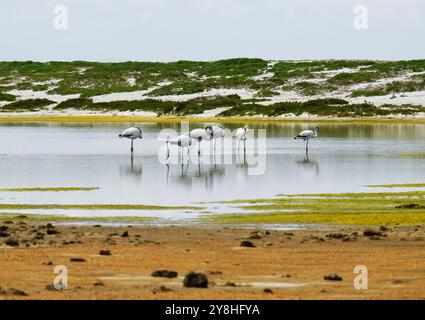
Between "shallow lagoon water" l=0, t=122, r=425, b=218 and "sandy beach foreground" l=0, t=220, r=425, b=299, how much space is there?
4.38 m

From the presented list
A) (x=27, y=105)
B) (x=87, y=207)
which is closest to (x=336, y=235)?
(x=87, y=207)

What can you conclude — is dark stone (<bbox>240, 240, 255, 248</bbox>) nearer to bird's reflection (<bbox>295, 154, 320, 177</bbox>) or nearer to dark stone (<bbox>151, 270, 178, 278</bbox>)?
dark stone (<bbox>151, 270, 178, 278</bbox>)

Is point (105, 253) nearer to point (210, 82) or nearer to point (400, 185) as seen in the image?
point (400, 185)

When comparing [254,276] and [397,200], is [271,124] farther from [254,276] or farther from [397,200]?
[254,276]

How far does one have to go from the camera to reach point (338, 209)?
27344 mm

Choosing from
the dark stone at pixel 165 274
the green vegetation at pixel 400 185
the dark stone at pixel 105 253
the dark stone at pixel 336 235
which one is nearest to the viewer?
the dark stone at pixel 165 274

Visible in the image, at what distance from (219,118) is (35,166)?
181 feet

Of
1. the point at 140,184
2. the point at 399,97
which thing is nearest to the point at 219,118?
the point at 399,97

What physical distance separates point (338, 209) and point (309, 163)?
16175 millimetres

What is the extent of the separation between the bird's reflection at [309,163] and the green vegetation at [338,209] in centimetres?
838

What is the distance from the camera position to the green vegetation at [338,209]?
25078 millimetres

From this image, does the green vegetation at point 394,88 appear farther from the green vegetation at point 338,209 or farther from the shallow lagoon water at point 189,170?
the green vegetation at point 338,209

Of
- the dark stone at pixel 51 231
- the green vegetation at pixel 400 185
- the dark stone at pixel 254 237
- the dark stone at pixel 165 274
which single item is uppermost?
the dark stone at pixel 165 274

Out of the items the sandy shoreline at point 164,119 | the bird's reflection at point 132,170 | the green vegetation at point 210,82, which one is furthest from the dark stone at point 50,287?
the green vegetation at point 210,82
